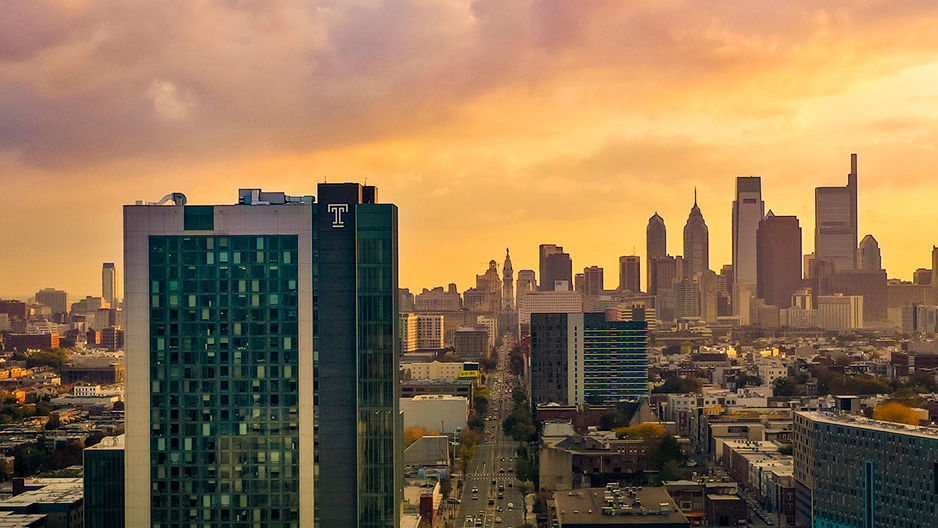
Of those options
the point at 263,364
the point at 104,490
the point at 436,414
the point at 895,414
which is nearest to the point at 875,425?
the point at 895,414

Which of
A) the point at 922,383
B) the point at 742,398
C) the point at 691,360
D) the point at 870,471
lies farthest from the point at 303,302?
the point at 691,360

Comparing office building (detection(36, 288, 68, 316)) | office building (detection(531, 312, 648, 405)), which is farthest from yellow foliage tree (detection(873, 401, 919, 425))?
office building (detection(36, 288, 68, 316))

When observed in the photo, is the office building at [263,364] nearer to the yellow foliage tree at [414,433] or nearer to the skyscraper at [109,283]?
the yellow foliage tree at [414,433]

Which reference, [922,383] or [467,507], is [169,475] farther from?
[922,383]

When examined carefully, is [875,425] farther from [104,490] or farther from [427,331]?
[427,331]

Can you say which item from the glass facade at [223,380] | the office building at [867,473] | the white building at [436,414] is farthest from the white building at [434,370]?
the glass facade at [223,380]
